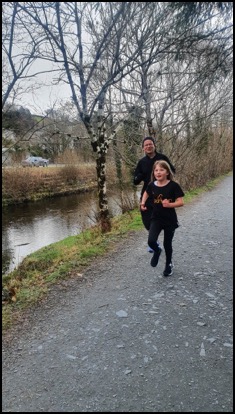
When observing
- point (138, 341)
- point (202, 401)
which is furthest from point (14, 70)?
point (202, 401)

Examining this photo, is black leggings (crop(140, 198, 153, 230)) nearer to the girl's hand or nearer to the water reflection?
the girl's hand

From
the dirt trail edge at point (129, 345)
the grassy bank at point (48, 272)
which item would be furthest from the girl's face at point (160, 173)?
the grassy bank at point (48, 272)

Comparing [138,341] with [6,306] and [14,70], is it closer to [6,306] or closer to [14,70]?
[6,306]

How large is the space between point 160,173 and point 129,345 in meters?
2.21

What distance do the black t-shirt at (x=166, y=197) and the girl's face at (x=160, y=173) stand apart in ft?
0.40

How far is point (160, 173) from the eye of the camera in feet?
13.0

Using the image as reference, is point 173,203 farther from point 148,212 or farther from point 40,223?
point 40,223

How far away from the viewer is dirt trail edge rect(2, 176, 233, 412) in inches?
91.9

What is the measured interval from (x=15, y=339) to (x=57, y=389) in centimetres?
103

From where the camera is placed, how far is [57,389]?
8.14 feet

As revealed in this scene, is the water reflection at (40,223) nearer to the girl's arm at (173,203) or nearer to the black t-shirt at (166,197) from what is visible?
the black t-shirt at (166,197)

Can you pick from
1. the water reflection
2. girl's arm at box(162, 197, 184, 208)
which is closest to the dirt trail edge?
girl's arm at box(162, 197, 184, 208)

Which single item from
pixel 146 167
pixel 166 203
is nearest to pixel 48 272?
pixel 146 167

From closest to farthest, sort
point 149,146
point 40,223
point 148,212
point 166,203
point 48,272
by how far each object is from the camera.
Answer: point 166,203
point 149,146
point 148,212
point 48,272
point 40,223
